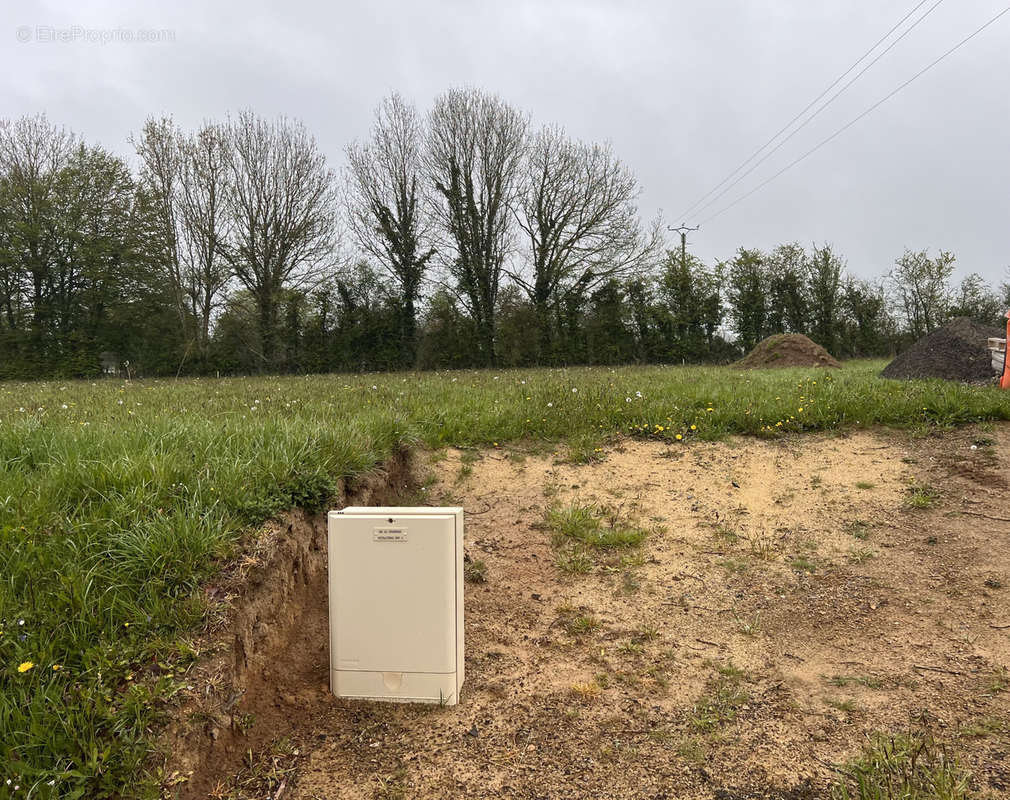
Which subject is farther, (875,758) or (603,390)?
(603,390)

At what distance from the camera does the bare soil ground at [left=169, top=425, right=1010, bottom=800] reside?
2.16m

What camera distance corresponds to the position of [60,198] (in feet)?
66.8

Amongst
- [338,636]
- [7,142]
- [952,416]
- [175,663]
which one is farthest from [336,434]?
[7,142]

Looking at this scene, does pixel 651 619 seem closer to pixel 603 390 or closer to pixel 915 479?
pixel 915 479

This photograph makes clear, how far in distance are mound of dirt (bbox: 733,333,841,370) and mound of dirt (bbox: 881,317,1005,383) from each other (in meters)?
5.06

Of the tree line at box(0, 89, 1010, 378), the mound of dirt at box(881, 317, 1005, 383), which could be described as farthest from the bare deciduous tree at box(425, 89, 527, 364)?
the mound of dirt at box(881, 317, 1005, 383)

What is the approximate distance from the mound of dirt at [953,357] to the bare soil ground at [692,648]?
445 cm

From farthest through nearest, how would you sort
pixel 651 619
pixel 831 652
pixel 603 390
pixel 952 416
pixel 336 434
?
pixel 603 390 → pixel 952 416 → pixel 336 434 → pixel 651 619 → pixel 831 652

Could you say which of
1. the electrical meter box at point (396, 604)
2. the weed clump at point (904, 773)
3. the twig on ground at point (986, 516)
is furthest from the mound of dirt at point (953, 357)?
the electrical meter box at point (396, 604)

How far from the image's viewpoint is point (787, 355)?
15.5 meters

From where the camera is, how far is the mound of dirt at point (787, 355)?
15.3 metres

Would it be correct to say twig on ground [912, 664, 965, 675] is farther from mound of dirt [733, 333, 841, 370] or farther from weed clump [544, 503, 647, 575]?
mound of dirt [733, 333, 841, 370]

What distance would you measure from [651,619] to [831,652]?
2.85 ft

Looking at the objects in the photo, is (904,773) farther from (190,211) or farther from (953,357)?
(190,211)
